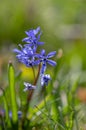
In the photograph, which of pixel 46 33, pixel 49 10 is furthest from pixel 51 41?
pixel 49 10

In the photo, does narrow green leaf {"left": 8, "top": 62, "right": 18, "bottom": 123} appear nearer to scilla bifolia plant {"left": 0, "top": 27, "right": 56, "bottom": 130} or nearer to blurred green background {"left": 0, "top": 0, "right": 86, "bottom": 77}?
scilla bifolia plant {"left": 0, "top": 27, "right": 56, "bottom": 130}

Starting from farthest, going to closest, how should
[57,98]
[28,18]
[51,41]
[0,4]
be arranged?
[0,4]
[28,18]
[51,41]
[57,98]

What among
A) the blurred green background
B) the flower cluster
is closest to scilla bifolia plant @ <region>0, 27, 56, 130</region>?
the flower cluster

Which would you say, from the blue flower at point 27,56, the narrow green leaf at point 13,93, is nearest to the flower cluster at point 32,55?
the blue flower at point 27,56

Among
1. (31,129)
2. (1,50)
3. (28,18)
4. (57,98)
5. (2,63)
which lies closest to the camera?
(31,129)

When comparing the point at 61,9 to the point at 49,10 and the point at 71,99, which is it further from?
the point at 71,99
